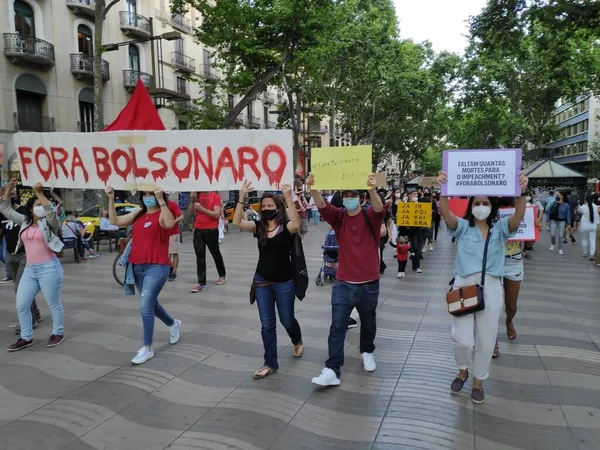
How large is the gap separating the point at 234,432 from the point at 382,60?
1116 inches

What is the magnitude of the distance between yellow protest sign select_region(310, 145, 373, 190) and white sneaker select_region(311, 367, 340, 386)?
5.39 feet

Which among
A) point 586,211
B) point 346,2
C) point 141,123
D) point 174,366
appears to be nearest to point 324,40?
point 346,2

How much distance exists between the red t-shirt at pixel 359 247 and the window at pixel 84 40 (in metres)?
25.6

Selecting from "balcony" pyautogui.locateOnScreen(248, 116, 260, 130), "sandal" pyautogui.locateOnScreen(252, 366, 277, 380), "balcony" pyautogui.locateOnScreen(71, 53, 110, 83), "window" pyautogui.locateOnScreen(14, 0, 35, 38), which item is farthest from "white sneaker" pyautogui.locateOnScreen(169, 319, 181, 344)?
"balcony" pyautogui.locateOnScreen(248, 116, 260, 130)

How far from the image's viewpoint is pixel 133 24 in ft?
90.6

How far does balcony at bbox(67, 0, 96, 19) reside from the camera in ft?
79.2

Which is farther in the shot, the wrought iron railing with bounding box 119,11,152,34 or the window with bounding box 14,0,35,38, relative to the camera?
the wrought iron railing with bounding box 119,11,152,34

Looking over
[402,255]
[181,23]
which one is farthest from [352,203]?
[181,23]

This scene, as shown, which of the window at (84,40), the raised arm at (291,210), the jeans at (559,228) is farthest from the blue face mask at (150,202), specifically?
the window at (84,40)

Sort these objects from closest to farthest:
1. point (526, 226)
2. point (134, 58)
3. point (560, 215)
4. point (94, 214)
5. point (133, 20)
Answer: point (526, 226)
point (560, 215)
point (94, 214)
point (133, 20)
point (134, 58)

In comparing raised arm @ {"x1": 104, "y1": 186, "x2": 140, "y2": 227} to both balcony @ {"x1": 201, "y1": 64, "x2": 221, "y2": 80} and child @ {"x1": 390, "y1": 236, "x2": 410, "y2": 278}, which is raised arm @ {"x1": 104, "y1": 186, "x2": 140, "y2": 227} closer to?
child @ {"x1": 390, "y1": 236, "x2": 410, "y2": 278}

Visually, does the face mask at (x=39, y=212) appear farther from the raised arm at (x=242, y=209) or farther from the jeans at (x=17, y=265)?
the raised arm at (x=242, y=209)

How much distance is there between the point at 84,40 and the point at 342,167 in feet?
86.1

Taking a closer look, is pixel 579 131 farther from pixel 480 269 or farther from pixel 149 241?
pixel 149 241
